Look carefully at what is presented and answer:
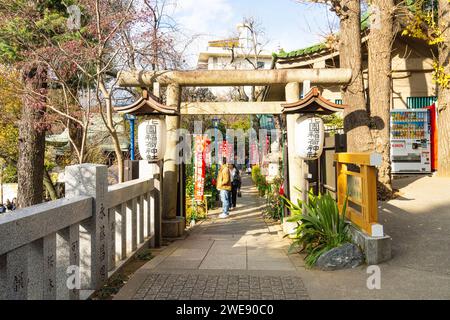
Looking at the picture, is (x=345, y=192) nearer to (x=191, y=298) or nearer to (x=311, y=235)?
(x=311, y=235)

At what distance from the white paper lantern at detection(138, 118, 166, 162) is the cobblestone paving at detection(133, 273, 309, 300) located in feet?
9.63

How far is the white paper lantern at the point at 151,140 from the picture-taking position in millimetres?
7844

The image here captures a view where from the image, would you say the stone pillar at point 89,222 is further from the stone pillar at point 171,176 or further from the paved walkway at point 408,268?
the stone pillar at point 171,176

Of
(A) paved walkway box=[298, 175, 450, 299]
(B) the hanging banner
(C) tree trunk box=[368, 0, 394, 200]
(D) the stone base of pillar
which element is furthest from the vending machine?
(D) the stone base of pillar

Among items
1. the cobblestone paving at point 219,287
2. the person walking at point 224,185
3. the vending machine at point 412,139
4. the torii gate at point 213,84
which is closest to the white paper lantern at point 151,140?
the torii gate at point 213,84

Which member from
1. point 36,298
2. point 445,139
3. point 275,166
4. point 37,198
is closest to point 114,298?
point 36,298

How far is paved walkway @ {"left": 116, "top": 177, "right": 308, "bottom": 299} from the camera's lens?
478 cm

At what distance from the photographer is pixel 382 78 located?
1091cm

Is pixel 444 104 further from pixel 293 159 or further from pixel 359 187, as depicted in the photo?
pixel 359 187

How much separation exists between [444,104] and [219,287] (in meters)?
10.1

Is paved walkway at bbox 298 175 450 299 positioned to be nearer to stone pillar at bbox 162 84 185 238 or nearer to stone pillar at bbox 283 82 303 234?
stone pillar at bbox 283 82 303 234

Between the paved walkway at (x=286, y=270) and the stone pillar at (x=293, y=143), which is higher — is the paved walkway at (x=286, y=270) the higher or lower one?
the lower one

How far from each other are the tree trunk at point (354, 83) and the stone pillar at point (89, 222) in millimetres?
7404

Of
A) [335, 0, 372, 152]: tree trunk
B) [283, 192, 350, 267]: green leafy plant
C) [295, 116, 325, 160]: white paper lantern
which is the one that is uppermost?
[335, 0, 372, 152]: tree trunk
